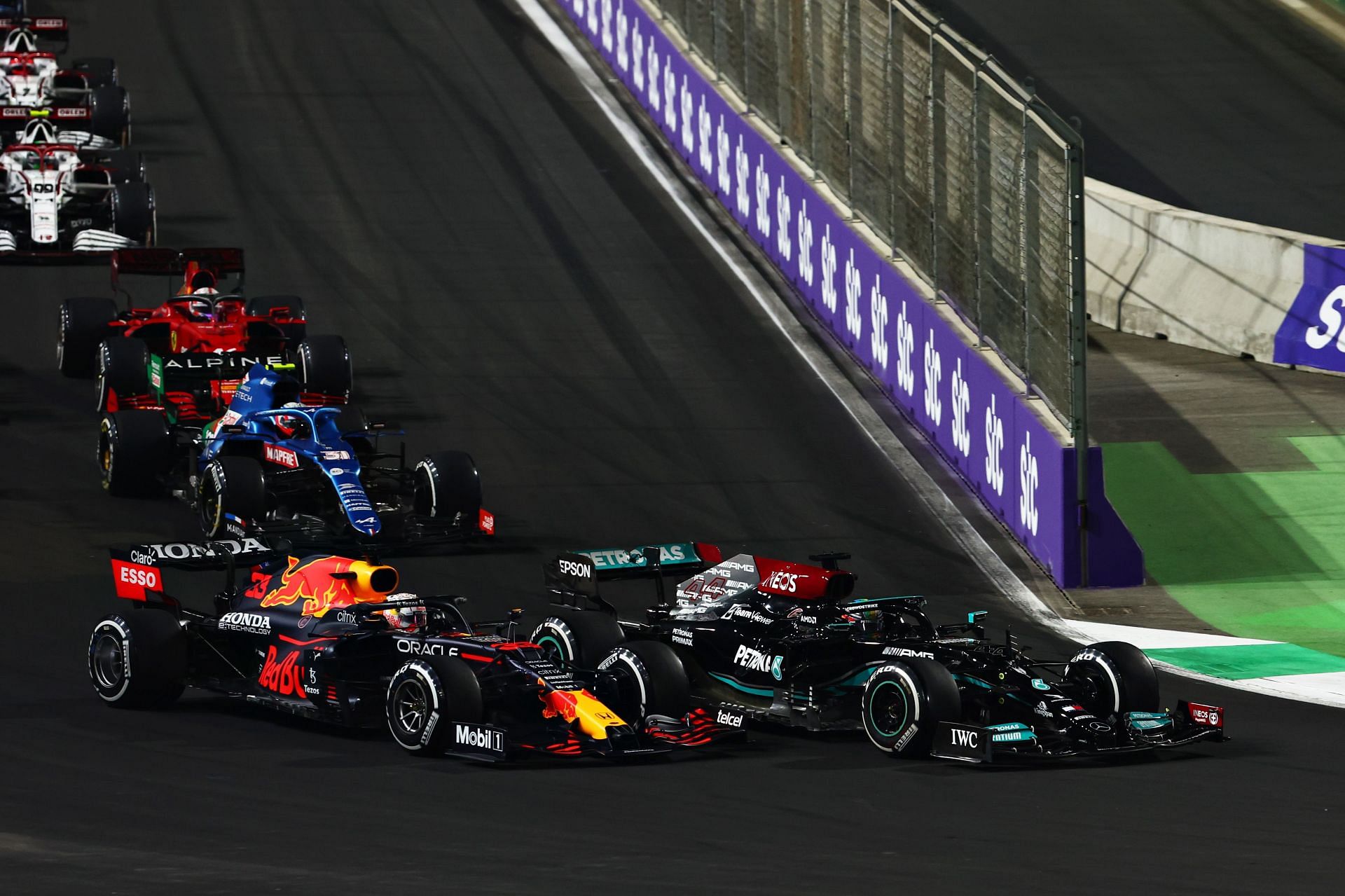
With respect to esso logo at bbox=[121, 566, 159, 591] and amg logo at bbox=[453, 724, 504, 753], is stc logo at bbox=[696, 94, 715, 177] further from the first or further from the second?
amg logo at bbox=[453, 724, 504, 753]

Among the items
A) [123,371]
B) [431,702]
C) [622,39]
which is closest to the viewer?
[431,702]

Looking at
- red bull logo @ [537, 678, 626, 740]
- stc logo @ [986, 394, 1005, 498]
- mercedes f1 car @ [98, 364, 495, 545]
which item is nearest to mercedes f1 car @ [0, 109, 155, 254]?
mercedes f1 car @ [98, 364, 495, 545]

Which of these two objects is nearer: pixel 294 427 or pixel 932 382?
pixel 294 427

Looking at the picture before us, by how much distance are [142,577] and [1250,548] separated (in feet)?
33.0

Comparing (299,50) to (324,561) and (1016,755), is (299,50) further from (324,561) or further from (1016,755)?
(1016,755)

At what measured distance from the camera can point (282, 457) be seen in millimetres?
20688

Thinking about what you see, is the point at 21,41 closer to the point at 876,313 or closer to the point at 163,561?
the point at 876,313

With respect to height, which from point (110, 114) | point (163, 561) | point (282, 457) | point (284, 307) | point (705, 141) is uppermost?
point (110, 114)

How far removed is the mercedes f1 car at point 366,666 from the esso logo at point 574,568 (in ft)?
2.98

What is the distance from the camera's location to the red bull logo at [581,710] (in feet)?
43.8

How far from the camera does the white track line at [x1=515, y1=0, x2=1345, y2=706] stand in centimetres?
1883

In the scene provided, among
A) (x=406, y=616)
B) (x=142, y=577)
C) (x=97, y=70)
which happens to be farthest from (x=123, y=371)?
(x=97, y=70)

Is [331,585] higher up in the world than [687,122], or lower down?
lower down

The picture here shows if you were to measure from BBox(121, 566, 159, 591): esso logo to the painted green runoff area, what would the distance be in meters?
7.49
